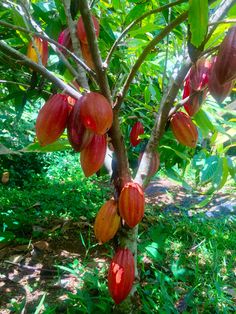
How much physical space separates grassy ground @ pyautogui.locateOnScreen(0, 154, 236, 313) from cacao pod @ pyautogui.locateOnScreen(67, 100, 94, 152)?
0.69 meters

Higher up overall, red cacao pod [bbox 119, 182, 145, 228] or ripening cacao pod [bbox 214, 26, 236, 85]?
ripening cacao pod [bbox 214, 26, 236, 85]

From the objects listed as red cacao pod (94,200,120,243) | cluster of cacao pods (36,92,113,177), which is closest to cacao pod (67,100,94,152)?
cluster of cacao pods (36,92,113,177)

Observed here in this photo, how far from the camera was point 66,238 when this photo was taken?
7.29ft

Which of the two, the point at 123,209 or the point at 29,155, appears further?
the point at 29,155

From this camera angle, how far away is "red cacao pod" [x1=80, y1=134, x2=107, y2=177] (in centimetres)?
92

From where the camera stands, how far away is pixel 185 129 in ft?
3.55

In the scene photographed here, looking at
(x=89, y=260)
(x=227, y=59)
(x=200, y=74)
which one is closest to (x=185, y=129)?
A: (x=200, y=74)

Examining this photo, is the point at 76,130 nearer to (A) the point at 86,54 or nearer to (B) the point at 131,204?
(B) the point at 131,204

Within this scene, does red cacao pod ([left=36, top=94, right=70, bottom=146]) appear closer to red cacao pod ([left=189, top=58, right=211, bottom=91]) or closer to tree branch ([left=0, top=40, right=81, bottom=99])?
tree branch ([left=0, top=40, right=81, bottom=99])

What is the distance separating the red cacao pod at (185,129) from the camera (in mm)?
1083

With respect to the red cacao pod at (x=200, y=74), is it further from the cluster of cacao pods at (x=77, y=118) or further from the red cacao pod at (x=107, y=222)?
the red cacao pod at (x=107, y=222)

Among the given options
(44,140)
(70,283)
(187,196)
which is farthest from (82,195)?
(44,140)

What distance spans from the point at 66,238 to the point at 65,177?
7.84 feet

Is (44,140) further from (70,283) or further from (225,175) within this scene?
(70,283)
